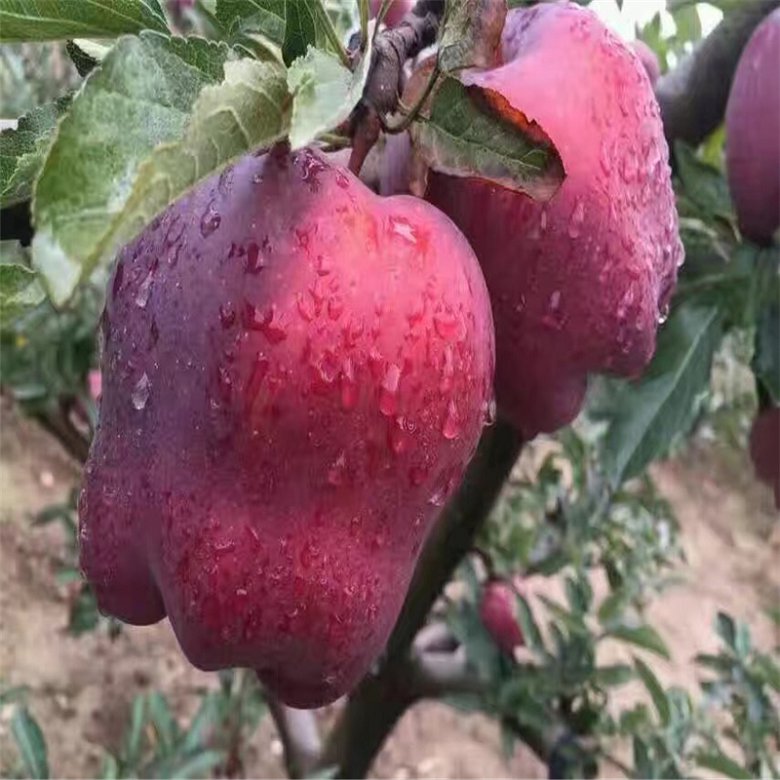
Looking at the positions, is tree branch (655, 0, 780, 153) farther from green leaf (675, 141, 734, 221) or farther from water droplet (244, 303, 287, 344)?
water droplet (244, 303, 287, 344)

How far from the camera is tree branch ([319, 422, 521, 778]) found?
2.81 feet

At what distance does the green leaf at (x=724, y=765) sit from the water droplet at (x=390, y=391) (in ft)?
2.32

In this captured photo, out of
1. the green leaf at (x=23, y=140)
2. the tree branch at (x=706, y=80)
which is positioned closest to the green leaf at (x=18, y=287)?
the green leaf at (x=23, y=140)

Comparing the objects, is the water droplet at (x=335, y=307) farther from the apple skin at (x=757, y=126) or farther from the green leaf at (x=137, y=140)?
the apple skin at (x=757, y=126)

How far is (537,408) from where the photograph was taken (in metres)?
0.38

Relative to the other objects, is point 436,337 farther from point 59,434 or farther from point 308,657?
point 59,434

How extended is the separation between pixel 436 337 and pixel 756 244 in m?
0.51

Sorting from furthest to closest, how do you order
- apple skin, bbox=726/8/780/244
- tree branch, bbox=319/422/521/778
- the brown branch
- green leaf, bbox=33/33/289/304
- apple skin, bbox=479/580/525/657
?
the brown branch → apple skin, bbox=479/580/525/657 → tree branch, bbox=319/422/521/778 → apple skin, bbox=726/8/780/244 → green leaf, bbox=33/33/289/304

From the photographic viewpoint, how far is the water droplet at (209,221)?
303 mm

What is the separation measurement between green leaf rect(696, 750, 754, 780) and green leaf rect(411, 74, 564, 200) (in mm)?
716

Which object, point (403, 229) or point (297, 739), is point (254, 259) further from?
point (297, 739)

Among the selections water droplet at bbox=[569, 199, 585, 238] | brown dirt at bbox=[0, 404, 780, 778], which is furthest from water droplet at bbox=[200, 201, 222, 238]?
brown dirt at bbox=[0, 404, 780, 778]

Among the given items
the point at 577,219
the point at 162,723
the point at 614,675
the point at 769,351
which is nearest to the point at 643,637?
the point at 614,675

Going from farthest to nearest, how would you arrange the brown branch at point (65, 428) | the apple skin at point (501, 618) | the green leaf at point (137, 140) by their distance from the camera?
1. the brown branch at point (65, 428)
2. the apple skin at point (501, 618)
3. the green leaf at point (137, 140)
